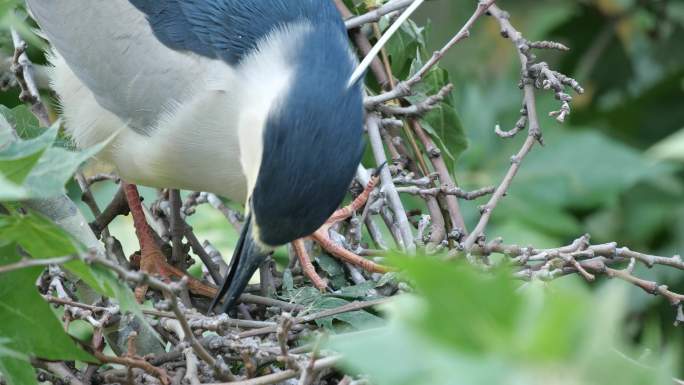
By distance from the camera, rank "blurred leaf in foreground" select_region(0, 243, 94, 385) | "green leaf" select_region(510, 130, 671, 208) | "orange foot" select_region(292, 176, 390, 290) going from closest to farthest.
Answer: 1. "blurred leaf in foreground" select_region(0, 243, 94, 385)
2. "orange foot" select_region(292, 176, 390, 290)
3. "green leaf" select_region(510, 130, 671, 208)

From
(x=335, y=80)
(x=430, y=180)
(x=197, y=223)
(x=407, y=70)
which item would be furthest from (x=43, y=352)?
(x=197, y=223)

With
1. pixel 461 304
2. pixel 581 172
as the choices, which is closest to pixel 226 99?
pixel 461 304

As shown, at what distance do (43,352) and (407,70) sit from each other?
1.28m

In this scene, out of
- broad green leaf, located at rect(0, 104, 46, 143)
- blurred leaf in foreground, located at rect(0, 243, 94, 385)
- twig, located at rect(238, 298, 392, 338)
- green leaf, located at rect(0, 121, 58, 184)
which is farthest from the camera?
broad green leaf, located at rect(0, 104, 46, 143)

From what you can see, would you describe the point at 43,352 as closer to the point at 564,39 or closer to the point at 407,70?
the point at 407,70

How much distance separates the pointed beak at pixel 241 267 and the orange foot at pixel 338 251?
0.14m

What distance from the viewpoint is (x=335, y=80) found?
2025 millimetres

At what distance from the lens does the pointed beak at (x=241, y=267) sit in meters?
2.06

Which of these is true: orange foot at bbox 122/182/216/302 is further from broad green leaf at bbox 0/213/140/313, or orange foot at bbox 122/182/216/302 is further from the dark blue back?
broad green leaf at bbox 0/213/140/313

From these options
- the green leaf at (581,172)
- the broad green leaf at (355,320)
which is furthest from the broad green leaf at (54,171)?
the green leaf at (581,172)

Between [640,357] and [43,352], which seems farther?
[43,352]

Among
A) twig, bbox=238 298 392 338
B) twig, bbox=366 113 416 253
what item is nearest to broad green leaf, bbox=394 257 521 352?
twig, bbox=238 298 392 338

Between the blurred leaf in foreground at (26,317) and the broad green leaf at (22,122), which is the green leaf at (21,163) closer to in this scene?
the blurred leaf in foreground at (26,317)

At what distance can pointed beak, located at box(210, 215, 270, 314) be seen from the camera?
6.75 ft
